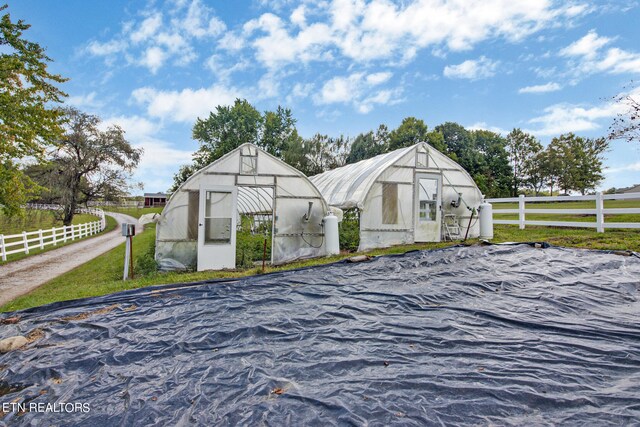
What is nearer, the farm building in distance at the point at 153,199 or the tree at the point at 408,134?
the tree at the point at 408,134

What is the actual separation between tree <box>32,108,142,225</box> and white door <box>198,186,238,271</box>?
58.3 ft

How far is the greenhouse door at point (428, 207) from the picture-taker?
10.3 meters

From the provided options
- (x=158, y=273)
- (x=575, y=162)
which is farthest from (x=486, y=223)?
(x=575, y=162)

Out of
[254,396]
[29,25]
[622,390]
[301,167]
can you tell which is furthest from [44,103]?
[301,167]

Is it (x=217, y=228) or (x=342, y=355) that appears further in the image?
(x=217, y=228)

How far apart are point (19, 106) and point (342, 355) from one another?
36.6ft

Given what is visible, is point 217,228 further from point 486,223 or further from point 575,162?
point 575,162

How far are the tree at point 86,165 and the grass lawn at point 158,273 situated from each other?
41.8 ft

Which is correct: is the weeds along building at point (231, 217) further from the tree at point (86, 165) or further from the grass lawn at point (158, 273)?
the tree at point (86, 165)

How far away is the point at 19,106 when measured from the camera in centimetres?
904

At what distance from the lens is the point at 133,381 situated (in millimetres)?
2580

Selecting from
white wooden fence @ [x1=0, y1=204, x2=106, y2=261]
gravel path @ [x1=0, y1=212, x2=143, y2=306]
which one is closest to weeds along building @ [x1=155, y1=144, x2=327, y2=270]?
gravel path @ [x1=0, y1=212, x2=143, y2=306]

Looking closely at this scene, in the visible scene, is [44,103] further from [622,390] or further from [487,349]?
[622,390]

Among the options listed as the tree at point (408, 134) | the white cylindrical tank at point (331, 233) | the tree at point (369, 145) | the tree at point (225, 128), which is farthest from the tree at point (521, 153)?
the white cylindrical tank at point (331, 233)
